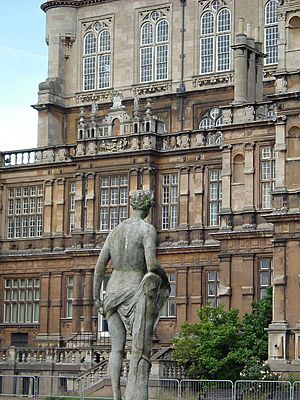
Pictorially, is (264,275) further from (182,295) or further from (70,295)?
(70,295)

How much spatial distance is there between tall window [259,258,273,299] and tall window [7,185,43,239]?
14.4 m

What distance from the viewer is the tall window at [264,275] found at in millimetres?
47562

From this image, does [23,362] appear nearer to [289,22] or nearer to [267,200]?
[267,200]

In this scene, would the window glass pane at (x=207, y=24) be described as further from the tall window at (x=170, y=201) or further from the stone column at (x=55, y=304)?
the stone column at (x=55, y=304)

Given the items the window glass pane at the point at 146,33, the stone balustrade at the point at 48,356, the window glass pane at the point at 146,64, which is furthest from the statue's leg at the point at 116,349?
the window glass pane at the point at 146,33

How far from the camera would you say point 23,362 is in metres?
51.4

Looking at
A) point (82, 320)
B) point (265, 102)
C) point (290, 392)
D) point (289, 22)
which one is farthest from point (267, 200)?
point (290, 392)

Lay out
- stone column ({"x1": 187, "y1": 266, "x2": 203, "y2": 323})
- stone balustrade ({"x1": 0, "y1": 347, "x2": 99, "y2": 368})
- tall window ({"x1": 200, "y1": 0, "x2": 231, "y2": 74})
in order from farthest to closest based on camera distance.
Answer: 1. tall window ({"x1": 200, "y1": 0, "x2": 231, "y2": 74})
2. stone column ({"x1": 187, "y1": 266, "x2": 203, "y2": 323})
3. stone balustrade ({"x1": 0, "y1": 347, "x2": 99, "y2": 368})

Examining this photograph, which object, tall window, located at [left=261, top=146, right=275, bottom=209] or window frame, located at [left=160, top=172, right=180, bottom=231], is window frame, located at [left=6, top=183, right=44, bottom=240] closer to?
window frame, located at [left=160, top=172, right=180, bottom=231]

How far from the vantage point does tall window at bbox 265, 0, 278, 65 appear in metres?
56.7

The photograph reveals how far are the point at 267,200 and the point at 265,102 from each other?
4.19m

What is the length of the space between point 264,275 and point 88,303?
32.8 feet

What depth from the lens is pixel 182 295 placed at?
51500mm

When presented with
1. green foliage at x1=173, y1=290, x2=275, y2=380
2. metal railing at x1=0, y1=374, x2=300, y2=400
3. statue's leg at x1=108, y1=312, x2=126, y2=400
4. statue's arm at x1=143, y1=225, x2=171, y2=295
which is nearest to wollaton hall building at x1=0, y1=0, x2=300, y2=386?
green foliage at x1=173, y1=290, x2=275, y2=380
